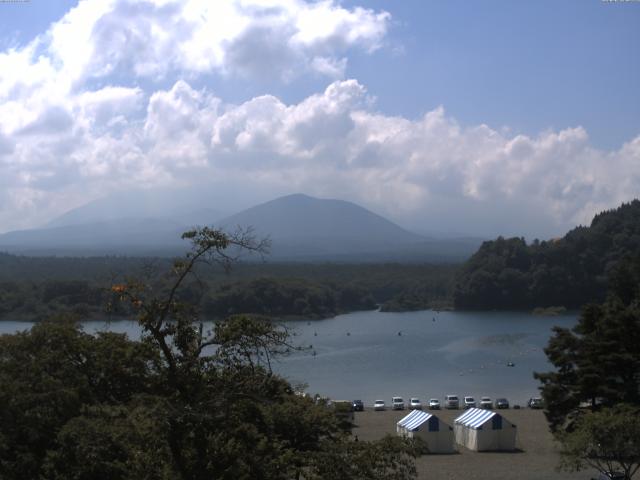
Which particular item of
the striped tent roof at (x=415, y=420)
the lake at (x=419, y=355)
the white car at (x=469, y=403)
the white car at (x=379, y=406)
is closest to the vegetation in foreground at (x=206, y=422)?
the striped tent roof at (x=415, y=420)

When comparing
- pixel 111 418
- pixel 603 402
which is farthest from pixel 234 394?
pixel 603 402

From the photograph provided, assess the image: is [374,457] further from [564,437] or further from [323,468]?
[564,437]

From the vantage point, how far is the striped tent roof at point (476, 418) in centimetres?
1162

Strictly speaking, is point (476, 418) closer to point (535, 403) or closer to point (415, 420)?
point (415, 420)

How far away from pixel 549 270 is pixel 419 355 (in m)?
17.0

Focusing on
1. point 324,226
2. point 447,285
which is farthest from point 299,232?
point 447,285

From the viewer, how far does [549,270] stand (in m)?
40.4

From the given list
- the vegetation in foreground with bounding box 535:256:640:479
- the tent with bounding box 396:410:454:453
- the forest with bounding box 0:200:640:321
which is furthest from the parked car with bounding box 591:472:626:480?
the forest with bounding box 0:200:640:321

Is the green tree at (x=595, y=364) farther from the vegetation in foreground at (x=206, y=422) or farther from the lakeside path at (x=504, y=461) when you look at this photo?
the vegetation in foreground at (x=206, y=422)

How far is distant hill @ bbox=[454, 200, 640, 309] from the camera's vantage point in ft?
131

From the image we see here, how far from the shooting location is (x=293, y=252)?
125m

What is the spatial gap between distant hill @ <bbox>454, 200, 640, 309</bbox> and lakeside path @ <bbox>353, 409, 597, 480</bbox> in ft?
88.9

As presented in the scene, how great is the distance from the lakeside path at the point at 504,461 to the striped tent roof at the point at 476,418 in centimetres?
40

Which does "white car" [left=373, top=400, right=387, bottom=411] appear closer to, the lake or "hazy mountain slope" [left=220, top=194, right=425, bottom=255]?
the lake
